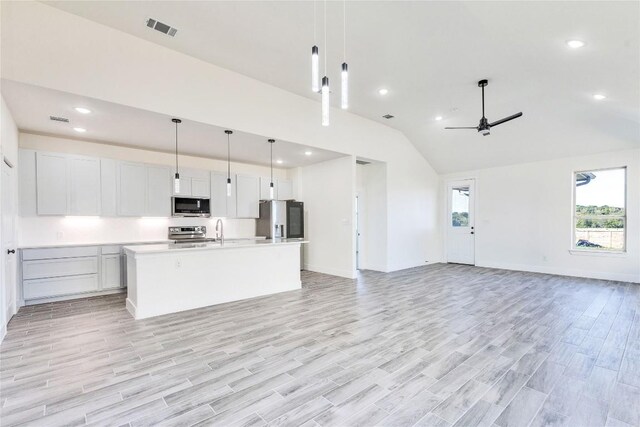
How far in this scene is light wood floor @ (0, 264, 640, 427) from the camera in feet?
6.60

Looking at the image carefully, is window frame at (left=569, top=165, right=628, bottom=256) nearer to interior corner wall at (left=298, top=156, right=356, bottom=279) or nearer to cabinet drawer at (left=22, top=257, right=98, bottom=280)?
interior corner wall at (left=298, top=156, right=356, bottom=279)

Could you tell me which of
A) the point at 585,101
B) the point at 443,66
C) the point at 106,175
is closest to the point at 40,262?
the point at 106,175

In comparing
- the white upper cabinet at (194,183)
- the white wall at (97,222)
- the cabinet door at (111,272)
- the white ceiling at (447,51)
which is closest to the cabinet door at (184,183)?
the white upper cabinet at (194,183)

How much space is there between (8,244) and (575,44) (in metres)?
7.21

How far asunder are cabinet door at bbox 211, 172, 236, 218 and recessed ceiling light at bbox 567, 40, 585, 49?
609cm

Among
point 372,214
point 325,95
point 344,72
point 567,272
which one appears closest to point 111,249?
point 325,95

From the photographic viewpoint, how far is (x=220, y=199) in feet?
21.9

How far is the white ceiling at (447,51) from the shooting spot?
Result: 3102 millimetres

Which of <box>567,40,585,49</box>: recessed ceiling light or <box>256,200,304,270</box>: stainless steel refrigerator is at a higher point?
<box>567,40,585,49</box>: recessed ceiling light

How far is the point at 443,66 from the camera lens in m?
4.28

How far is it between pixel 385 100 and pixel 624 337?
465 cm

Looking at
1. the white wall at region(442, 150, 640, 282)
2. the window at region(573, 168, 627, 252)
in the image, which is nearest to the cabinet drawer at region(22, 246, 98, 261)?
the white wall at region(442, 150, 640, 282)

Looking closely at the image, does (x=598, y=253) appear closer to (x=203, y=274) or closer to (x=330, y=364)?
(x=330, y=364)

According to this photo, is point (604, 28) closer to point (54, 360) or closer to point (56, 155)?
point (54, 360)
